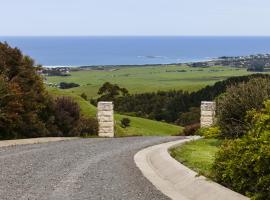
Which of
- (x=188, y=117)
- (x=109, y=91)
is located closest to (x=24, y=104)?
(x=188, y=117)

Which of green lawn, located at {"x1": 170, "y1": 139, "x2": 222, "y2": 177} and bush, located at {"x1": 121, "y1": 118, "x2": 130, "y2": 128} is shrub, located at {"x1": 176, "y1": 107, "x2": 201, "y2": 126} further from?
green lawn, located at {"x1": 170, "y1": 139, "x2": 222, "y2": 177}

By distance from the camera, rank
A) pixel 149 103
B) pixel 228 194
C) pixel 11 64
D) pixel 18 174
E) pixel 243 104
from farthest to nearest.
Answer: pixel 149 103 < pixel 11 64 < pixel 243 104 < pixel 18 174 < pixel 228 194

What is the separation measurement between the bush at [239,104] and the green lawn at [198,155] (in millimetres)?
733

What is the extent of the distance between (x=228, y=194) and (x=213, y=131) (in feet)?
33.6

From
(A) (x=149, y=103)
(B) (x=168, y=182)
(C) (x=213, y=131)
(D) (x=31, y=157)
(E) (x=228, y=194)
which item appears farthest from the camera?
(A) (x=149, y=103)

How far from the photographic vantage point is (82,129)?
26609 millimetres

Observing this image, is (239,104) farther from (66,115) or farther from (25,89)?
(66,115)

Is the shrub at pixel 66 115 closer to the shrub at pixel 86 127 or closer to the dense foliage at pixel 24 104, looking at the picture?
the dense foliage at pixel 24 104

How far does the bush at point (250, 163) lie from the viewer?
907cm

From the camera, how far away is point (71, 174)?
42.6ft

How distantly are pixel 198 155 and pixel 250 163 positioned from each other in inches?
215

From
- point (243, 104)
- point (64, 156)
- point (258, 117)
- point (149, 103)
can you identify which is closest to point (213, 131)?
point (243, 104)

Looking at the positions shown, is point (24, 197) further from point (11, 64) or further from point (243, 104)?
point (11, 64)

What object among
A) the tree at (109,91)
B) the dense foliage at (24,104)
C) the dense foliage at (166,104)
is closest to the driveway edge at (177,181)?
the dense foliage at (24,104)
